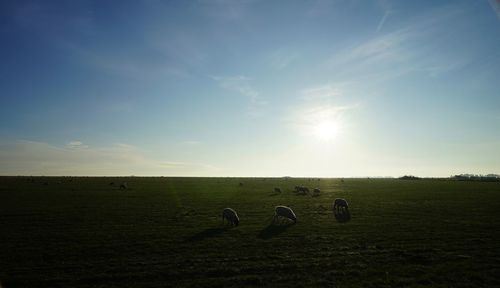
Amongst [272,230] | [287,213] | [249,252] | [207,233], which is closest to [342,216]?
[287,213]

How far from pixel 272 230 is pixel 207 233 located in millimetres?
4841

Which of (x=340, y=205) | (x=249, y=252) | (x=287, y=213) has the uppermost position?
(x=340, y=205)

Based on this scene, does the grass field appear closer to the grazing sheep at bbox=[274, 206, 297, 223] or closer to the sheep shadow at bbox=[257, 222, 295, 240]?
the sheep shadow at bbox=[257, 222, 295, 240]

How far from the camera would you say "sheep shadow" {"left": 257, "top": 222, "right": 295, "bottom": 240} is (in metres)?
21.9

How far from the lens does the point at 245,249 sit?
18.4 metres

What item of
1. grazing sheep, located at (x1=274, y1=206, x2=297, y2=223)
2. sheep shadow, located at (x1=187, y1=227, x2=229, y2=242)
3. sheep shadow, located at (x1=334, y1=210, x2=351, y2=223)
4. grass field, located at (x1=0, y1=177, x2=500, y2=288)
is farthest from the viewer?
sheep shadow, located at (x1=334, y1=210, x2=351, y2=223)

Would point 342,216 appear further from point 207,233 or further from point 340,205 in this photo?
point 207,233

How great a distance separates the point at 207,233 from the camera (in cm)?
2295

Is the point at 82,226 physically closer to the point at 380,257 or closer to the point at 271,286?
the point at 271,286

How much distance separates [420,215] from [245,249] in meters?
21.6

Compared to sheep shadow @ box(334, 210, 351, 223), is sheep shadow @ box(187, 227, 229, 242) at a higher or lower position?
lower

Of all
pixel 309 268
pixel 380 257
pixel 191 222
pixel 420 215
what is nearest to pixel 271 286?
pixel 309 268

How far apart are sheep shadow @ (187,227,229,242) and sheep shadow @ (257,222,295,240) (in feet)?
9.82

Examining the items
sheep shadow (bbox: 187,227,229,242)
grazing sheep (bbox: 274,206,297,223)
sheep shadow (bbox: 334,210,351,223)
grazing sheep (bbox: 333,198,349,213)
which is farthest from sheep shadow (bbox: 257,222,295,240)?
grazing sheep (bbox: 333,198,349,213)
